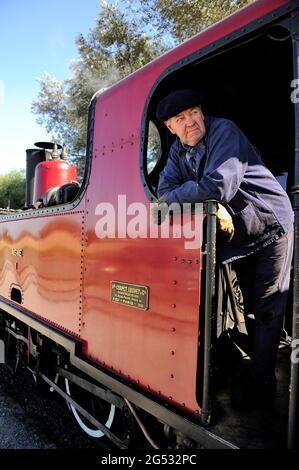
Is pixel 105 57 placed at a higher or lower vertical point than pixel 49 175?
higher

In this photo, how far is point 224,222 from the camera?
1.77 metres

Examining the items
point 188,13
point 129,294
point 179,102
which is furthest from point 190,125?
point 188,13

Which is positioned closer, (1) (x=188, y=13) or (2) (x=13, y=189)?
(1) (x=188, y=13)

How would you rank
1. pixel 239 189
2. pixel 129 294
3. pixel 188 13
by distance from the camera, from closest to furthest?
pixel 239 189 → pixel 129 294 → pixel 188 13

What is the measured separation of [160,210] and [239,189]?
0.41 meters

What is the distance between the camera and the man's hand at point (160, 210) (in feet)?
6.43

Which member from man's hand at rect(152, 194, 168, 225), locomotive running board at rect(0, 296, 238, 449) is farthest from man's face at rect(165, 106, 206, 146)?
locomotive running board at rect(0, 296, 238, 449)

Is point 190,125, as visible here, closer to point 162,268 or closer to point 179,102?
point 179,102

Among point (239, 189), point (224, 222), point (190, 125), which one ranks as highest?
point (190, 125)

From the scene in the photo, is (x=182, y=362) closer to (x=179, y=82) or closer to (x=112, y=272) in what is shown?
(x=112, y=272)

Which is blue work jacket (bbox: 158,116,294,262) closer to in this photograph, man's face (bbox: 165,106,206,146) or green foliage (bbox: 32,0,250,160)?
man's face (bbox: 165,106,206,146)

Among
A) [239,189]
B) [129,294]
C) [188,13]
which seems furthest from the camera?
[188,13]

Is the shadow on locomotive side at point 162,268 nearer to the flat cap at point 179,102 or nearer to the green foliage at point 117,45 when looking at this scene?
the flat cap at point 179,102

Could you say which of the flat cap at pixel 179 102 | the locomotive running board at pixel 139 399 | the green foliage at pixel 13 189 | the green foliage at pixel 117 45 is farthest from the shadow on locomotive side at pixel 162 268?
the green foliage at pixel 13 189
